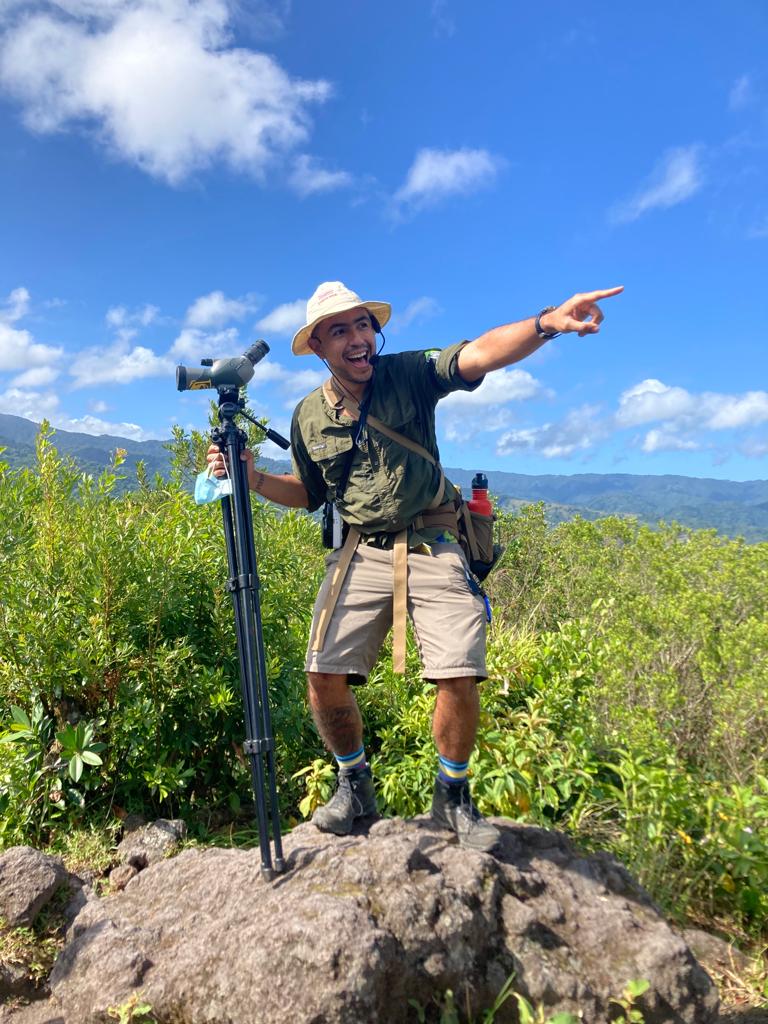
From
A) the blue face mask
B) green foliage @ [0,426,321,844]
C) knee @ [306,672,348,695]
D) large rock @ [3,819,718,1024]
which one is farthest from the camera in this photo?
green foliage @ [0,426,321,844]

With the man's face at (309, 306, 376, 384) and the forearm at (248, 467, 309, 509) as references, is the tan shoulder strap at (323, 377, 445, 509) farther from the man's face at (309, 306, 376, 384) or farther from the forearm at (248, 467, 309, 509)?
the forearm at (248, 467, 309, 509)

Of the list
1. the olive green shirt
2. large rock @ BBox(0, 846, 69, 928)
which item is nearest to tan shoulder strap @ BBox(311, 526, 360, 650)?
the olive green shirt

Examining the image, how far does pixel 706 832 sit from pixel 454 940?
2.54 metres

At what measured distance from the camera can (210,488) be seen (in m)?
3.83

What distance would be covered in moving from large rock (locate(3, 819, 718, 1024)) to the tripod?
0.31 m

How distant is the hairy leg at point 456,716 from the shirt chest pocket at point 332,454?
4.62 ft

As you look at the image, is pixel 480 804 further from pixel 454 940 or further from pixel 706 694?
pixel 706 694

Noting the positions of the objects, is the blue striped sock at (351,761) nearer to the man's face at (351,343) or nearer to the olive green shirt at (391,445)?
the olive green shirt at (391,445)

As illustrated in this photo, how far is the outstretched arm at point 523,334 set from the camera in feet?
10.8

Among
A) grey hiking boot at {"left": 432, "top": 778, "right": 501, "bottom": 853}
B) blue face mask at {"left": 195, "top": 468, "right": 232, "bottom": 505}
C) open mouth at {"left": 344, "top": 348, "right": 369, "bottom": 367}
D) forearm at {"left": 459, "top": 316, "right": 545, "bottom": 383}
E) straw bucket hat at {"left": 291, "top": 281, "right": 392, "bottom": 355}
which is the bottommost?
grey hiking boot at {"left": 432, "top": 778, "right": 501, "bottom": 853}

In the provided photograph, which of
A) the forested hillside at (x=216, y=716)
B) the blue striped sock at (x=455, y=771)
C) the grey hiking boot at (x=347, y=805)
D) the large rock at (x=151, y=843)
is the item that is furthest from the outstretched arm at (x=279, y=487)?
the large rock at (x=151, y=843)

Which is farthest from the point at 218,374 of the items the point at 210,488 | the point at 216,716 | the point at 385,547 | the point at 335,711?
the point at 216,716

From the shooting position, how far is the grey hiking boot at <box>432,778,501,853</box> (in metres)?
3.61

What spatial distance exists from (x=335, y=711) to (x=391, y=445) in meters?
1.63
